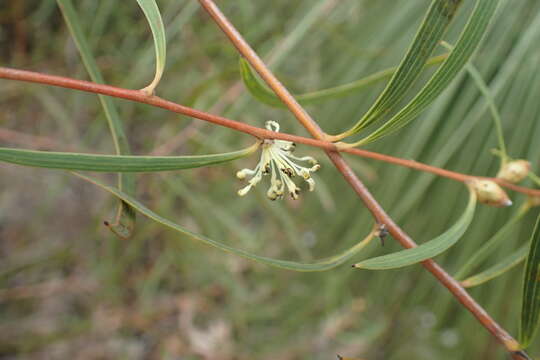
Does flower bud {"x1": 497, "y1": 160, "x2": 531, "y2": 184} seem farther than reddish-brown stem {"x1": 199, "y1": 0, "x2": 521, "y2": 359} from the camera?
Yes

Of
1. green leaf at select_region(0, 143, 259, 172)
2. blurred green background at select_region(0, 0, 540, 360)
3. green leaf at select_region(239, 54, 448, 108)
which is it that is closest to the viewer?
green leaf at select_region(0, 143, 259, 172)

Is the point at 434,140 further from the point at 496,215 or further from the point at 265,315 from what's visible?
the point at 265,315

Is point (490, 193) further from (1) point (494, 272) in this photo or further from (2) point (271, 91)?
(2) point (271, 91)

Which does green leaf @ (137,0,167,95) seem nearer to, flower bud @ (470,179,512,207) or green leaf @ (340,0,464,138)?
green leaf @ (340,0,464,138)

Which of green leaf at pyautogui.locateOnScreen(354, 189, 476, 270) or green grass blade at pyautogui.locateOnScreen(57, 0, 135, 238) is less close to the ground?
green grass blade at pyautogui.locateOnScreen(57, 0, 135, 238)

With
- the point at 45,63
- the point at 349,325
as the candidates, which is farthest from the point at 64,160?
the point at 349,325

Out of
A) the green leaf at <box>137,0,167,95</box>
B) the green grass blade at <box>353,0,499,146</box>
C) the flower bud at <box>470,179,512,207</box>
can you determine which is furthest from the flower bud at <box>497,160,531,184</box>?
the green leaf at <box>137,0,167,95</box>

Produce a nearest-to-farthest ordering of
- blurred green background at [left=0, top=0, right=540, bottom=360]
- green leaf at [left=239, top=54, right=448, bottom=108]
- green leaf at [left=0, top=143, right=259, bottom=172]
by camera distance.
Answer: green leaf at [left=0, top=143, right=259, bottom=172] < green leaf at [left=239, top=54, right=448, bottom=108] < blurred green background at [left=0, top=0, right=540, bottom=360]
